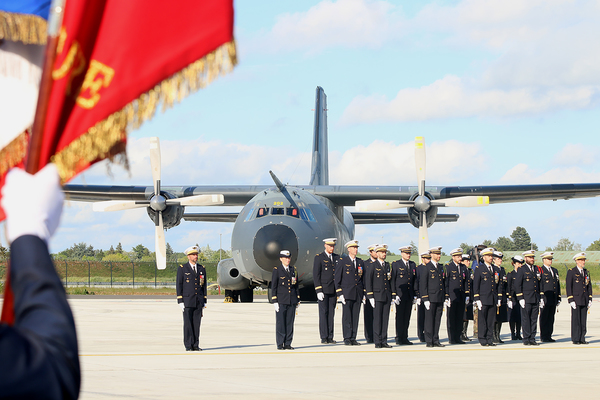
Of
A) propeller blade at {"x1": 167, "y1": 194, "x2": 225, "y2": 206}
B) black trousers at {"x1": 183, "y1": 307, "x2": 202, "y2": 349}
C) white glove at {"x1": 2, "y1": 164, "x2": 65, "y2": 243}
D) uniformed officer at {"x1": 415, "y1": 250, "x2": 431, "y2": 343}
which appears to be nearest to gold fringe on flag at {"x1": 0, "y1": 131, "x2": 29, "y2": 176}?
white glove at {"x1": 2, "y1": 164, "x2": 65, "y2": 243}

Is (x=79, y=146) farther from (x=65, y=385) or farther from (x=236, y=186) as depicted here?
(x=236, y=186)

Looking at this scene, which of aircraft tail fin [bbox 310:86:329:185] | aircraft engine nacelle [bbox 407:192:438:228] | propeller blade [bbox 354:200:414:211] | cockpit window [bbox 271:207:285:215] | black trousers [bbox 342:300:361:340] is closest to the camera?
black trousers [bbox 342:300:361:340]

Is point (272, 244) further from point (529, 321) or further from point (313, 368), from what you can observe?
point (313, 368)

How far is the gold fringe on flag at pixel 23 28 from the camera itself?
7.89 feet

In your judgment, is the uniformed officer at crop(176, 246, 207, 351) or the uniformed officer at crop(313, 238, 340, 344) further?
the uniformed officer at crop(313, 238, 340, 344)

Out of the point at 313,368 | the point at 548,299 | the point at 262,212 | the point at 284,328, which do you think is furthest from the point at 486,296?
the point at 262,212

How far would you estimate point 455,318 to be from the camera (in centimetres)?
1233

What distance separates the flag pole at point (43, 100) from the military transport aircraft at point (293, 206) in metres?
15.2

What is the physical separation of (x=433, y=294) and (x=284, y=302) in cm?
266

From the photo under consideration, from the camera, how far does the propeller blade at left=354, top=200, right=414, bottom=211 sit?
20152 millimetres

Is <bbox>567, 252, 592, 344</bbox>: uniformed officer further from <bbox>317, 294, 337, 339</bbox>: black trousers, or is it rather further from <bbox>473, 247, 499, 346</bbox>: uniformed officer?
<bbox>317, 294, 337, 339</bbox>: black trousers

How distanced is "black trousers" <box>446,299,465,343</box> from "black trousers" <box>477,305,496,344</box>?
15.5 inches

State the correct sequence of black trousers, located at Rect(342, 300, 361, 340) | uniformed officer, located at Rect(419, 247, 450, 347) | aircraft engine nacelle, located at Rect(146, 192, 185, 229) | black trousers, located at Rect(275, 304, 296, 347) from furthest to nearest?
aircraft engine nacelle, located at Rect(146, 192, 185, 229) < black trousers, located at Rect(342, 300, 361, 340) < uniformed officer, located at Rect(419, 247, 450, 347) < black trousers, located at Rect(275, 304, 296, 347)

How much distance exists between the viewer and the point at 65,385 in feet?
4.99
